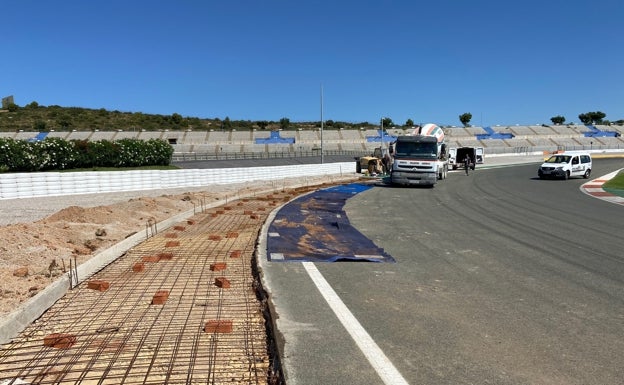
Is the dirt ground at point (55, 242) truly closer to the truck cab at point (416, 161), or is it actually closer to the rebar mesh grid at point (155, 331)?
the rebar mesh grid at point (155, 331)

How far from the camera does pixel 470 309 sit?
582 centimetres

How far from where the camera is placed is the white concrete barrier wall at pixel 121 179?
69.7 ft

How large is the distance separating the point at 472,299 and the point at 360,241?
4.37 m

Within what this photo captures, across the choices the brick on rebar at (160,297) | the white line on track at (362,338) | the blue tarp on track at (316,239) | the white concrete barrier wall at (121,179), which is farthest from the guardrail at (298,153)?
the white line on track at (362,338)

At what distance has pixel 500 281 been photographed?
23.5 feet

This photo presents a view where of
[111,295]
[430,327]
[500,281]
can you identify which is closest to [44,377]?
[111,295]

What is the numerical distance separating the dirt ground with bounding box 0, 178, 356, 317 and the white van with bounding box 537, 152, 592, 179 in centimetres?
2708

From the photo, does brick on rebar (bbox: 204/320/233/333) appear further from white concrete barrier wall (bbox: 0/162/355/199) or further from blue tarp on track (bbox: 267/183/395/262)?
white concrete barrier wall (bbox: 0/162/355/199)

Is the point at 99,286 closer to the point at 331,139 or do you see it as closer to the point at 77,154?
the point at 77,154

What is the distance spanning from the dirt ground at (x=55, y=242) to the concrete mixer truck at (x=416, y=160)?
1394 centimetres

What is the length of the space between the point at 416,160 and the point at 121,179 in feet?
54.2

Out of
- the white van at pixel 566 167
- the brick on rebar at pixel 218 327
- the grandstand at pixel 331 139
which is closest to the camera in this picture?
the brick on rebar at pixel 218 327

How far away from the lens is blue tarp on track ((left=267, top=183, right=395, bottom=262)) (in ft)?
29.0

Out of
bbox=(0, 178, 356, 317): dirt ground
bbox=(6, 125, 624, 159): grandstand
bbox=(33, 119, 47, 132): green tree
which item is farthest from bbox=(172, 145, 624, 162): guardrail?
bbox=(33, 119, 47, 132): green tree
